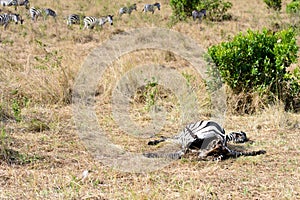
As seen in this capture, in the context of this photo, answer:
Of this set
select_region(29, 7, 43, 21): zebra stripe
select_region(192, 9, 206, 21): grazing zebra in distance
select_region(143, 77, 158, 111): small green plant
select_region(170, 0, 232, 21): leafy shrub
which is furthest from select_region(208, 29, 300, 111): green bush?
select_region(29, 7, 43, 21): zebra stripe

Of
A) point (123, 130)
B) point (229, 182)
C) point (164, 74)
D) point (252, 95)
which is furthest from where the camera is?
point (164, 74)

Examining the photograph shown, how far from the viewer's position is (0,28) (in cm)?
1275

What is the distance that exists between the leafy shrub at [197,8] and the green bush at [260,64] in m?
8.19

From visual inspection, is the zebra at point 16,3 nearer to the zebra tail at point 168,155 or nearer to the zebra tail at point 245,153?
the zebra tail at point 168,155

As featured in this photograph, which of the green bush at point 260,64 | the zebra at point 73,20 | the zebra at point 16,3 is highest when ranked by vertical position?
the zebra at point 16,3

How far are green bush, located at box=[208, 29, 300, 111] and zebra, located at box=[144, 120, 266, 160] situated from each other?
1316mm

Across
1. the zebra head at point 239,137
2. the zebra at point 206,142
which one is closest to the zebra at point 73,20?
the zebra at point 206,142

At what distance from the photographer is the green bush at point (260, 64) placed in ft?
20.3

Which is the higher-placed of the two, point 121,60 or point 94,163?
point 121,60

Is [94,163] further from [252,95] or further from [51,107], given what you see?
[252,95]

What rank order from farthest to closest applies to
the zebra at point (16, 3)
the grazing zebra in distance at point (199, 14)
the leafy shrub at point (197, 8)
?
the zebra at point (16, 3) < the leafy shrub at point (197, 8) < the grazing zebra in distance at point (199, 14)

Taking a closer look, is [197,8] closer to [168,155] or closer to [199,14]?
[199,14]

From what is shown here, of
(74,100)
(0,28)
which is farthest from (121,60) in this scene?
(0,28)

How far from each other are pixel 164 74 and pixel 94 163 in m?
3.43
